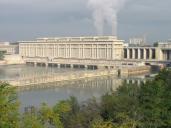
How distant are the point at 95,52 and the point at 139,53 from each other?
5.52 meters

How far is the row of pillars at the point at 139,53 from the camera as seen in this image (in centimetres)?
4612

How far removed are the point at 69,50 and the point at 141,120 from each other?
40.5 metres

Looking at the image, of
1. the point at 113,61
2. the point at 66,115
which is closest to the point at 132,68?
the point at 113,61

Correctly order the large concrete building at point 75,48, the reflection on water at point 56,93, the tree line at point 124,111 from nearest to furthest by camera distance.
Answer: the tree line at point 124,111, the reflection on water at point 56,93, the large concrete building at point 75,48

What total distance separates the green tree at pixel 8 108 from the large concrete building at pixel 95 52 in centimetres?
3664

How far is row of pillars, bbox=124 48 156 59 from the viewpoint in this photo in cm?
4612

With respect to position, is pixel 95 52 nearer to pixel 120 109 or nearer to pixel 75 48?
pixel 75 48

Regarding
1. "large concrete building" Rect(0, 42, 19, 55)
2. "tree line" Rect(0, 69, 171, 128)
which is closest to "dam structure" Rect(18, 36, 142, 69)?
"large concrete building" Rect(0, 42, 19, 55)

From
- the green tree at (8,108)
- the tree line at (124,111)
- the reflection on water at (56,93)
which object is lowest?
the reflection on water at (56,93)

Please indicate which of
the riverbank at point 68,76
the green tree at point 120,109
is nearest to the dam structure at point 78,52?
the riverbank at point 68,76

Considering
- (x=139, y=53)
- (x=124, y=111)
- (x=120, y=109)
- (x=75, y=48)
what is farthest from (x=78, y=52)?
(x=124, y=111)

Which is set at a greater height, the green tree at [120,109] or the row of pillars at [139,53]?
the row of pillars at [139,53]

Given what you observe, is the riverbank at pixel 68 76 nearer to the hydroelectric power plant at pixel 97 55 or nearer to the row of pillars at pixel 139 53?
the hydroelectric power plant at pixel 97 55

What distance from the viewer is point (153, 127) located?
34.4 feet
